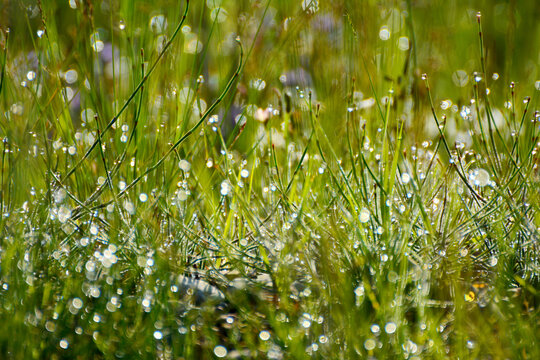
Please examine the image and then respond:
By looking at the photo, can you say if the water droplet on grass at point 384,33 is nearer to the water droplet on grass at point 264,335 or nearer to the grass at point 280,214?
the grass at point 280,214

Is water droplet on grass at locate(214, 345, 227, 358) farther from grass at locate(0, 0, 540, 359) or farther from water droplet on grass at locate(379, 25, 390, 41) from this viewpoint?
water droplet on grass at locate(379, 25, 390, 41)

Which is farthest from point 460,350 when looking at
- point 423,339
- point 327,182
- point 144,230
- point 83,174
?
point 83,174

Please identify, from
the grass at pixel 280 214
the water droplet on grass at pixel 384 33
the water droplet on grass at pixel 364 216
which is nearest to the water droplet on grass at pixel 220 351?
the grass at pixel 280 214

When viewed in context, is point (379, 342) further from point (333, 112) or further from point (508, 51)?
point (508, 51)

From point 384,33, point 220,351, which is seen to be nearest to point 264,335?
point 220,351

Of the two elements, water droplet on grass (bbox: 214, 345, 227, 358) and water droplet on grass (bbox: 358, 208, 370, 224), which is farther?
water droplet on grass (bbox: 358, 208, 370, 224)

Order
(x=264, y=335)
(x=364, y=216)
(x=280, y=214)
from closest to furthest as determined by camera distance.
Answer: (x=264, y=335) < (x=364, y=216) < (x=280, y=214)

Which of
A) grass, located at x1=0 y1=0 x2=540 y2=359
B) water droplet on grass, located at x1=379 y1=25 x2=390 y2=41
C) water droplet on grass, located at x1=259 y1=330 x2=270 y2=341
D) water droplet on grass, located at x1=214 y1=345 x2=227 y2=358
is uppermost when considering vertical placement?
water droplet on grass, located at x1=379 y1=25 x2=390 y2=41

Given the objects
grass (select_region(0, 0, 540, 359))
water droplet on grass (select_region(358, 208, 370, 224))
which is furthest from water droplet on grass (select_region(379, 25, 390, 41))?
water droplet on grass (select_region(358, 208, 370, 224))

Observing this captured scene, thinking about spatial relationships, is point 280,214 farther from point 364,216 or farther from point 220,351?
point 220,351
